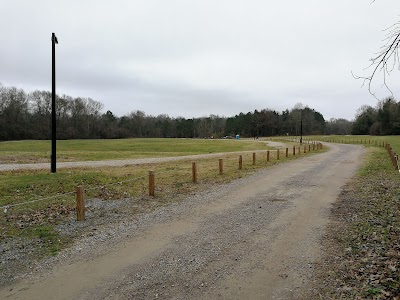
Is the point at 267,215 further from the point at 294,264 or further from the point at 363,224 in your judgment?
the point at 294,264

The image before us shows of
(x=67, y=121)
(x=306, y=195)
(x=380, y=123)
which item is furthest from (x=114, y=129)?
(x=306, y=195)

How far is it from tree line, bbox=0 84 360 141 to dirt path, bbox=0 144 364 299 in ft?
246

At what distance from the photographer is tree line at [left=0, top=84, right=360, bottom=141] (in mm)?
94125

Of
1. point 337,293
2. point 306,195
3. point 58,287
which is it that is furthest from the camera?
point 306,195

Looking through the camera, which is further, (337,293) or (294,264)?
(294,264)

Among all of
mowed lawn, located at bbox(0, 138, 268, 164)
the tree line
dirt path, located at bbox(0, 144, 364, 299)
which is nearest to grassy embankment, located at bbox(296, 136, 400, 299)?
dirt path, located at bbox(0, 144, 364, 299)

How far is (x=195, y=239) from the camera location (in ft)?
22.2

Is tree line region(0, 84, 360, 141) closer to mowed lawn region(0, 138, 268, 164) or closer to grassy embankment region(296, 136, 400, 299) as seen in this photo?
mowed lawn region(0, 138, 268, 164)

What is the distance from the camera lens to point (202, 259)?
5629mm

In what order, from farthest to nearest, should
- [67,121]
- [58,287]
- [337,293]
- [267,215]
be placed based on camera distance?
[67,121] < [267,215] < [58,287] < [337,293]

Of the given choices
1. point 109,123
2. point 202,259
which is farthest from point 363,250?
point 109,123

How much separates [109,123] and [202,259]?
11685 cm

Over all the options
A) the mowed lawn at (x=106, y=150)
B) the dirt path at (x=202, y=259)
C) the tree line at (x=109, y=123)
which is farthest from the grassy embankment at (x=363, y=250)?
the tree line at (x=109, y=123)

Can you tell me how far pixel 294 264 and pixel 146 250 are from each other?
2.71 meters
